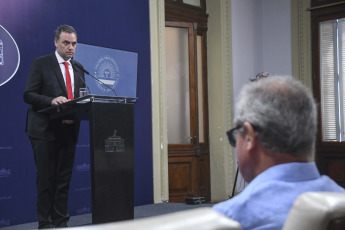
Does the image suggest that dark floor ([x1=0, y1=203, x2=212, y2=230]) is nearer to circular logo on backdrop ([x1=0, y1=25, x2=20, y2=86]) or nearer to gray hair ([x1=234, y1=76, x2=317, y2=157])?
circular logo on backdrop ([x1=0, y1=25, x2=20, y2=86])

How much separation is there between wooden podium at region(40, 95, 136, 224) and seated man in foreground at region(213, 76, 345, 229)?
2116 mm

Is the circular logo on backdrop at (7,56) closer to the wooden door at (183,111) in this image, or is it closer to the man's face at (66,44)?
the man's face at (66,44)

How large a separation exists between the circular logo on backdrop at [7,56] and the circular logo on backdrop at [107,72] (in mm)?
1115

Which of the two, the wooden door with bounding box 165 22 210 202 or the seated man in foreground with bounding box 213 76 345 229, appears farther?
the wooden door with bounding box 165 22 210 202

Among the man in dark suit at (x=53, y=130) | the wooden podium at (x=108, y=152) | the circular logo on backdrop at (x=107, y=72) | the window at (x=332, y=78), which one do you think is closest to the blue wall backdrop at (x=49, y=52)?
the circular logo on backdrop at (x=107, y=72)

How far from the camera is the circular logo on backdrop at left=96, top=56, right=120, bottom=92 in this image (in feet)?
18.5

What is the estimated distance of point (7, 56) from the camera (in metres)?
4.68

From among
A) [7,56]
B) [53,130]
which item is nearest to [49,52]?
[7,56]

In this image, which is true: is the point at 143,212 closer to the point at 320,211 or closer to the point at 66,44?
the point at 66,44

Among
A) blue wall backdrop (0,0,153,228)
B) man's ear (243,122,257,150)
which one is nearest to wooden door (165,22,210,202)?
blue wall backdrop (0,0,153,228)

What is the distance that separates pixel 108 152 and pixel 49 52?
2153mm

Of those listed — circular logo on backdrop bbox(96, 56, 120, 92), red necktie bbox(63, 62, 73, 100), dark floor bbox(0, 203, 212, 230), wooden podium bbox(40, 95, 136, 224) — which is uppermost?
circular logo on backdrop bbox(96, 56, 120, 92)

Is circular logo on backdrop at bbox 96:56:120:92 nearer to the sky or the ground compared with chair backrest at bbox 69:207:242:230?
nearer to the sky

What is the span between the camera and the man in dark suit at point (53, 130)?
11.7 ft
